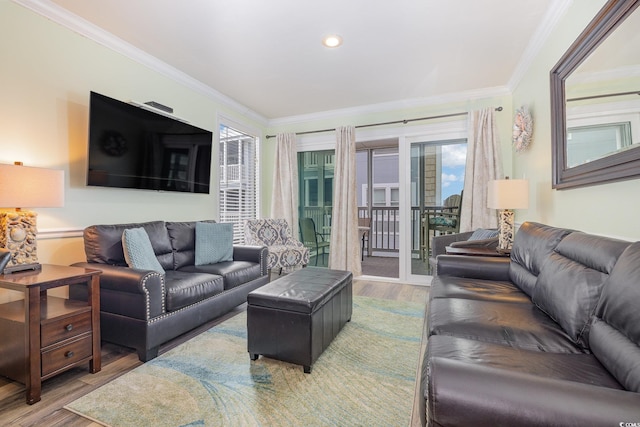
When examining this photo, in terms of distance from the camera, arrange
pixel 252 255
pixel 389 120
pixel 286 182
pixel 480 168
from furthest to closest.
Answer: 1. pixel 286 182
2. pixel 389 120
3. pixel 480 168
4. pixel 252 255

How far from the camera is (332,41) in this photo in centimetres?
273

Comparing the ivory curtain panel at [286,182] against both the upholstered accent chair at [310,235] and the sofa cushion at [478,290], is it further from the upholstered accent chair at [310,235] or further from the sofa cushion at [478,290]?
the sofa cushion at [478,290]

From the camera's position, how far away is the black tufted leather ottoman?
1.88 m

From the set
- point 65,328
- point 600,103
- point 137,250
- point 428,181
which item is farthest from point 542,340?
point 428,181

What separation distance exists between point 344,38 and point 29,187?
2.64 meters

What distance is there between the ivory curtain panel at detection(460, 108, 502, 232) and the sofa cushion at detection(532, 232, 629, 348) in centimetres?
216

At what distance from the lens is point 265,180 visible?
5.08m

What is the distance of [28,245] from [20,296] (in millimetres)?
567

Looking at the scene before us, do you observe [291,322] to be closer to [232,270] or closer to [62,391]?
[232,270]

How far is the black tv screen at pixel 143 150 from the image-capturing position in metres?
2.49

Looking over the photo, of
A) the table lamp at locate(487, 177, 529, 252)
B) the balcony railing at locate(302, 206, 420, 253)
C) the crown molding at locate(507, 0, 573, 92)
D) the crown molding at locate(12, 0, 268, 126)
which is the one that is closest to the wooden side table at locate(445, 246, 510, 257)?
the table lamp at locate(487, 177, 529, 252)

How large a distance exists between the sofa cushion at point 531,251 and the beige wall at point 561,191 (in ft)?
0.68

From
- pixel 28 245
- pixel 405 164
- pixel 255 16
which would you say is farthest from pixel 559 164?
pixel 28 245

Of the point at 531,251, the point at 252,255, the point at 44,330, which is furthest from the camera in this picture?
the point at 252,255
